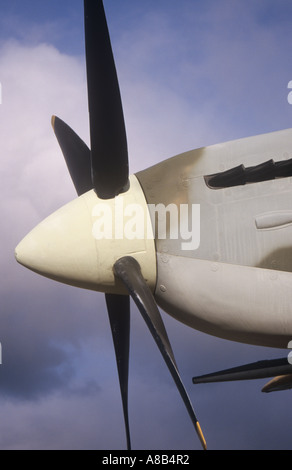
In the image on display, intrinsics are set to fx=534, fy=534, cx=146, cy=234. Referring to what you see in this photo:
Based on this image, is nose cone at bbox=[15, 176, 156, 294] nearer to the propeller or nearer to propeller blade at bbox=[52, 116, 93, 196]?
the propeller

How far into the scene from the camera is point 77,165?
39.4 ft

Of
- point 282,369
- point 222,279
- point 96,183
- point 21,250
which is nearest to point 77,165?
point 96,183

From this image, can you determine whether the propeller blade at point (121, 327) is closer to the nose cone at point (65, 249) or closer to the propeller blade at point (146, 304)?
the nose cone at point (65, 249)

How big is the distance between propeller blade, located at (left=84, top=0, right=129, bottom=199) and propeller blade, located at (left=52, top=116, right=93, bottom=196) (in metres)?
2.02

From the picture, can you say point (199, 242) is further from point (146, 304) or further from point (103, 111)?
point (103, 111)

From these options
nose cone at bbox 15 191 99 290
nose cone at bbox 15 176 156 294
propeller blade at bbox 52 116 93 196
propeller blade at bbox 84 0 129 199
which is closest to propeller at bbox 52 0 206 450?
propeller blade at bbox 84 0 129 199

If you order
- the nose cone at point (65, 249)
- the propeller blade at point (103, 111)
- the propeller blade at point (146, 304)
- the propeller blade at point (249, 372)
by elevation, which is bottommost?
the propeller blade at point (249, 372)

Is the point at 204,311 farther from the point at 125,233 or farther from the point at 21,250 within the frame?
the point at 21,250

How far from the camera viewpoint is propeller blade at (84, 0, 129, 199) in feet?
28.9

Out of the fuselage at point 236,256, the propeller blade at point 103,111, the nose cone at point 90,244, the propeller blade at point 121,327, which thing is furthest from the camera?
the propeller blade at point 121,327

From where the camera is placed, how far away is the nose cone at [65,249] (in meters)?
9.59

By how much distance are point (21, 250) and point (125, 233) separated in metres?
1.97

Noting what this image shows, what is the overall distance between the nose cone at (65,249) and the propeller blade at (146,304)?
1.92 ft

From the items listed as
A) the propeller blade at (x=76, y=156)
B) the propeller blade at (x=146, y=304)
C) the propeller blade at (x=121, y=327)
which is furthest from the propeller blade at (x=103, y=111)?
the propeller blade at (x=121, y=327)
